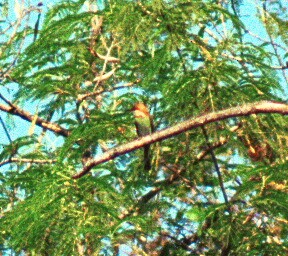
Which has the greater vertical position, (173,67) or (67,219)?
(173,67)

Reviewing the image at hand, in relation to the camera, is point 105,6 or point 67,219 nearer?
point 67,219

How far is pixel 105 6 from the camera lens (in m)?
5.24

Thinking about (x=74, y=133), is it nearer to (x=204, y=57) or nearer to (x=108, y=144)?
(x=204, y=57)

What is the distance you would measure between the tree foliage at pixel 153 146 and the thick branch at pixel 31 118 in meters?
0.01

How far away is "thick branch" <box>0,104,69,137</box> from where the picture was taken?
20.1ft

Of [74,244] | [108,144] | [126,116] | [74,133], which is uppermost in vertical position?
[108,144]

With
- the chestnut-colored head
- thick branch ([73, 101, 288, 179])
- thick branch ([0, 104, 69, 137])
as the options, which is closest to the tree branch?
thick branch ([0, 104, 69, 137])

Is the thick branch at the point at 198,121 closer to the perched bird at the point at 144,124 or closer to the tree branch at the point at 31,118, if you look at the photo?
the perched bird at the point at 144,124

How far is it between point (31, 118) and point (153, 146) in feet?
4.43

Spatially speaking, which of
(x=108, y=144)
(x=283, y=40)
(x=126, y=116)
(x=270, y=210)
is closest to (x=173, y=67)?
(x=126, y=116)

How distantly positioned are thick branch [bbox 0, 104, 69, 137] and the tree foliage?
0.01m

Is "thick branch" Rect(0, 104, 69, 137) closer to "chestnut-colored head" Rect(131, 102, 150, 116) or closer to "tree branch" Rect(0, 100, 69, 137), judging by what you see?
"tree branch" Rect(0, 100, 69, 137)

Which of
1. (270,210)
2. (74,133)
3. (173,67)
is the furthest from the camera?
(173,67)

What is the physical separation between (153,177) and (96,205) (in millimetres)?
2200
